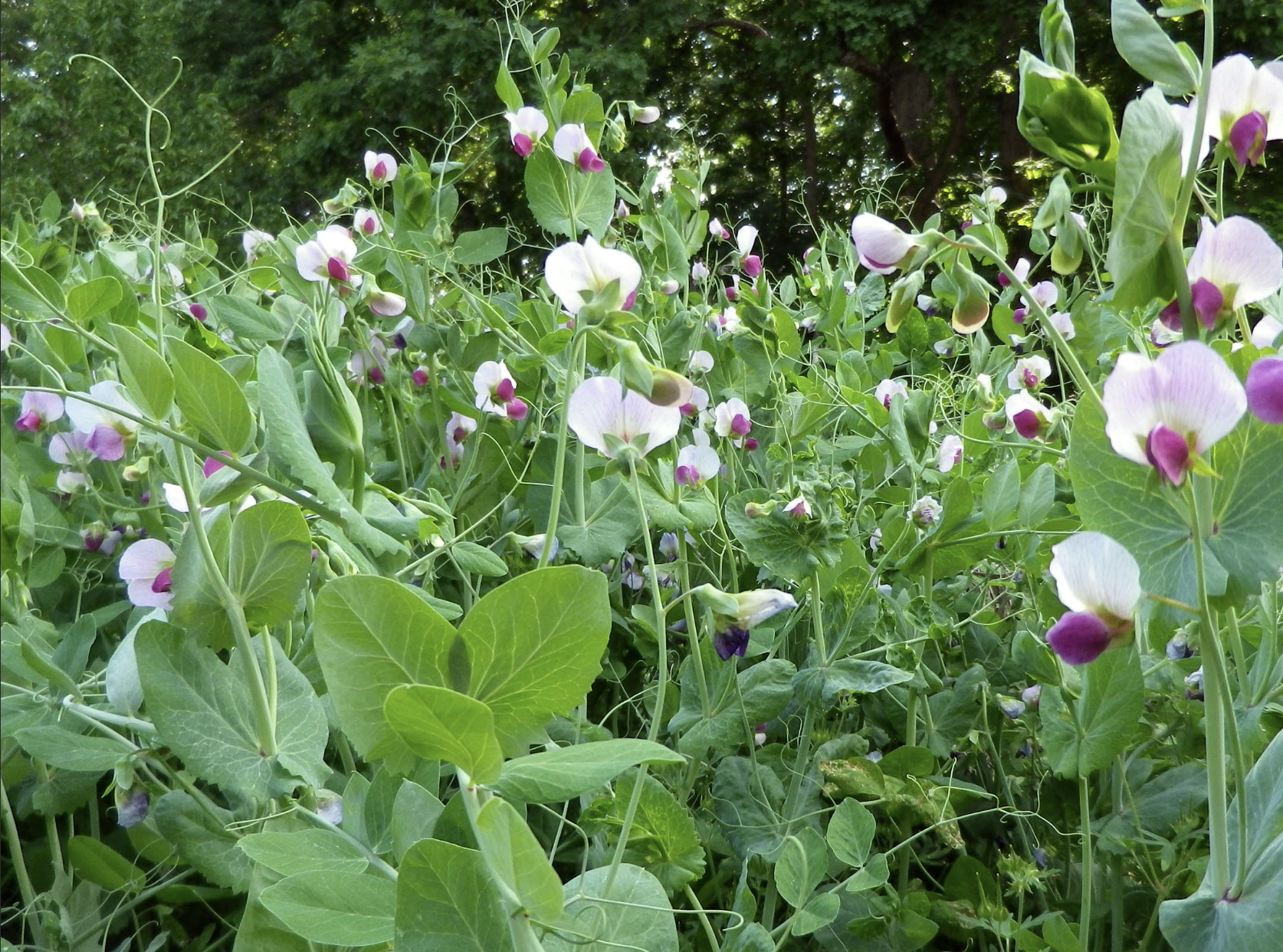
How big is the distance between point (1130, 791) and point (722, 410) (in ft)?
1.65

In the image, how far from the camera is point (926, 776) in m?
0.76

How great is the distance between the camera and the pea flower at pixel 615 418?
1.97ft

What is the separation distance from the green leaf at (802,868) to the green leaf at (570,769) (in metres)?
0.27

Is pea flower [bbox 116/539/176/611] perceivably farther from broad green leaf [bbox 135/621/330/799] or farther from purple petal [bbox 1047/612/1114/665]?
Result: purple petal [bbox 1047/612/1114/665]

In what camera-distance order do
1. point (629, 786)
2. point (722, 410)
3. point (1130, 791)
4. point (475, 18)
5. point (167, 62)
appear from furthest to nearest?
point (167, 62)
point (475, 18)
point (722, 410)
point (1130, 791)
point (629, 786)

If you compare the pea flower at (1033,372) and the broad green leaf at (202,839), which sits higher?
the broad green leaf at (202,839)

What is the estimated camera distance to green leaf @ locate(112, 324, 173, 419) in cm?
44

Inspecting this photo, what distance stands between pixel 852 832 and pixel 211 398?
466mm

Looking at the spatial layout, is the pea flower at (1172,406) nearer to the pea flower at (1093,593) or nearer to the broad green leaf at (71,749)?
the pea flower at (1093,593)

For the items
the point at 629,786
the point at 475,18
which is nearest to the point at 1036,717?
the point at 629,786

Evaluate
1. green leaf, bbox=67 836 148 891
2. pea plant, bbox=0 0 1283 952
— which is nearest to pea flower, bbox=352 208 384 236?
pea plant, bbox=0 0 1283 952

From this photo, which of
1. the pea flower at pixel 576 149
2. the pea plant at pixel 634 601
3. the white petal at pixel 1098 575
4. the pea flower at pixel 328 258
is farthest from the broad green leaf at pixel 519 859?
the pea flower at pixel 576 149

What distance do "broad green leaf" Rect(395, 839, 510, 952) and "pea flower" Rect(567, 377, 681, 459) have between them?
0.94ft

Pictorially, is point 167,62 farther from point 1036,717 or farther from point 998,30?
point 1036,717
